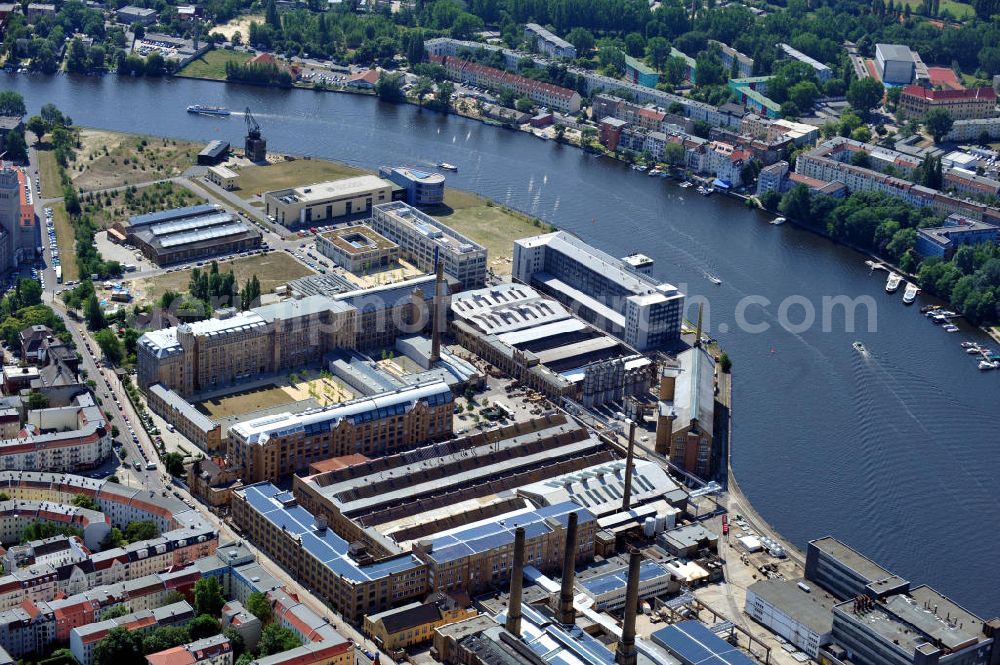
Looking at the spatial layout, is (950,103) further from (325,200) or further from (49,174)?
(49,174)

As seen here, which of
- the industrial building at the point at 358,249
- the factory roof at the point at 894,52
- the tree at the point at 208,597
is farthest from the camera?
the factory roof at the point at 894,52

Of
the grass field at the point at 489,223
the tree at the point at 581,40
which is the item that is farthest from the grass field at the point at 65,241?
the tree at the point at 581,40

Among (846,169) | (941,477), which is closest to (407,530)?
(941,477)

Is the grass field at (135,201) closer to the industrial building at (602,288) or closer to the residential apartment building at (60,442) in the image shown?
the industrial building at (602,288)

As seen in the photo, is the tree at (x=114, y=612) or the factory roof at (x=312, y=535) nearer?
the tree at (x=114, y=612)

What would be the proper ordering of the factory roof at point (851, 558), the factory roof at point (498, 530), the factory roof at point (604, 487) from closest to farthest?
1. the factory roof at point (498, 530)
2. the factory roof at point (851, 558)
3. the factory roof at point (604, 487)

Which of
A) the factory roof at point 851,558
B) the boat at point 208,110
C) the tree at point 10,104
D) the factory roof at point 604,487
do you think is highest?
the tree at point 10,104
